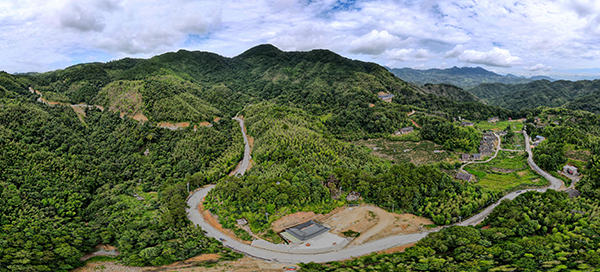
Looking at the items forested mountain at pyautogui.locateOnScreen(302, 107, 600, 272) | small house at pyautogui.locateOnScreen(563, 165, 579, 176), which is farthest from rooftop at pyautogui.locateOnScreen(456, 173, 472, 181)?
small house at pyautogui.locateOnScreen(563, 165, 579, 176)

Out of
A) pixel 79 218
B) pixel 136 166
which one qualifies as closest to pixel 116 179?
pixel 136 166

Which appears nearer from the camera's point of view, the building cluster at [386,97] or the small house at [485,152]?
the small house at [485,152]

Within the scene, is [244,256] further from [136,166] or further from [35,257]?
[136,166]

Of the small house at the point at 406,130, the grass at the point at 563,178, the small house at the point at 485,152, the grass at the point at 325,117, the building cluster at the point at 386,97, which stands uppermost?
the building cluster at the point at 386,97

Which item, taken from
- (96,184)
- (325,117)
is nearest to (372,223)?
(96,184)

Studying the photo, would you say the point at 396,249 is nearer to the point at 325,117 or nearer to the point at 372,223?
the point at 372,223

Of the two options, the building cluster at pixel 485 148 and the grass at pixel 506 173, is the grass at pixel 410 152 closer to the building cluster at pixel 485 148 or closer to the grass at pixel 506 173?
the building cluster at pixel 485 148

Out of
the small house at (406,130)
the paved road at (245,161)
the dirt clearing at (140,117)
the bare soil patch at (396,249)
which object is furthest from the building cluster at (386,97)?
the bare soil patch at (396,249)

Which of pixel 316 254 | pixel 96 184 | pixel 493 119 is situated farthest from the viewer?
pixel 493 119
